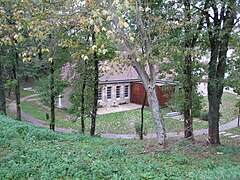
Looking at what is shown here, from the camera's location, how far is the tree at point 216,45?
872cm

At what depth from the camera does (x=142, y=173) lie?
456 centimetres

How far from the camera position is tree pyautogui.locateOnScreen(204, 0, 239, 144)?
8.72 m

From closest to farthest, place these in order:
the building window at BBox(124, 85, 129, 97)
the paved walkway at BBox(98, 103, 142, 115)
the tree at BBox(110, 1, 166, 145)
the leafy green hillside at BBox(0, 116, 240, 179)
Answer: the leafy green hillside at BBox(0, 116, 240, 179), the tree at BBox(110, 1, 166, 145), the paved walkway at BBox(98, 103, 142, 115), the building window at BBox(124, 85, 129, 97)

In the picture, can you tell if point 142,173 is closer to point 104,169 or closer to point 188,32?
point 104,169

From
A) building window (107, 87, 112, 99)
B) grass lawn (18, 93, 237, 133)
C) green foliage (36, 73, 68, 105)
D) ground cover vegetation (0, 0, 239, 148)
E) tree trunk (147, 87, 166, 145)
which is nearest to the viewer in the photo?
ground cover vegetation (0, 0, 239, 148)

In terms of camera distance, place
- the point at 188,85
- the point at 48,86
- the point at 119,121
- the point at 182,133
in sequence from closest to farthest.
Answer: the point at 188,85 → the point at 48,86 → the point at 182,133 → the point at 119,121

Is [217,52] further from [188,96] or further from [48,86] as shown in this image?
[48,86]

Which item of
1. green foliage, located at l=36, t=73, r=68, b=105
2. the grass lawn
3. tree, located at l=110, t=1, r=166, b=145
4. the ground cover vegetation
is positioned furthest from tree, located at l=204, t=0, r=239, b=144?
green foliage, located at l=36, t=73, r=68, b=105

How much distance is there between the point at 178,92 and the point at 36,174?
27.1 feet

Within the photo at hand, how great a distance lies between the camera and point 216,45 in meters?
9.72

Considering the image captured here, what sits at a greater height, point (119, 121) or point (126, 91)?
point (126, 91)

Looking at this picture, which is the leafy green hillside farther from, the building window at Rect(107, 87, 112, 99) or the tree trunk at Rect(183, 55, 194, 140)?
the building window at Rect(107, 87, 112, 99)

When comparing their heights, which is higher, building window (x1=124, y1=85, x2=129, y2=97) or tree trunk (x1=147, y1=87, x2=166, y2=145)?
tree trunk (x1=147, y1=87, x2=166, y2=145)

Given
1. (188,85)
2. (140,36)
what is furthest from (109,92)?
(140,36)
